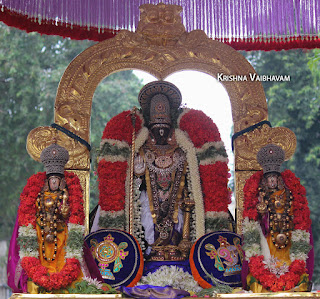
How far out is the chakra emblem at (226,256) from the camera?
25.8 feet

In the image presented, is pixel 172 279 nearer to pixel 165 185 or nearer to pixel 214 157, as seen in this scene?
pixel 165 185

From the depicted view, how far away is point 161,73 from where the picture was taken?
9055 mm

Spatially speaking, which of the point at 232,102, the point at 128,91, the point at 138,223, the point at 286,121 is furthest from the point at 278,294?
the point at 128,91

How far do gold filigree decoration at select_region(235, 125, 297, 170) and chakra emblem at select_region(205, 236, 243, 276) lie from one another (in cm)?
121

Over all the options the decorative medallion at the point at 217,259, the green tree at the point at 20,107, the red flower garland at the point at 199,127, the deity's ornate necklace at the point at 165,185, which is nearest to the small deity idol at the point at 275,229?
the decorative medallion at the point at 217,259

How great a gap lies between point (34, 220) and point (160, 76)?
3.10 metres

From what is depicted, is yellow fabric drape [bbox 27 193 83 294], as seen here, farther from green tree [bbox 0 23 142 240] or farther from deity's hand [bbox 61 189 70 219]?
green tree [bbox 0 23 142 240]

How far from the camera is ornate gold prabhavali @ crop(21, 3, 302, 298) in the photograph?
8.65 meters

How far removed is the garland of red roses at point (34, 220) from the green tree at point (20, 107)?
994cm

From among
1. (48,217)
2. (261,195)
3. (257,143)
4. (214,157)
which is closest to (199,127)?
(214,157)

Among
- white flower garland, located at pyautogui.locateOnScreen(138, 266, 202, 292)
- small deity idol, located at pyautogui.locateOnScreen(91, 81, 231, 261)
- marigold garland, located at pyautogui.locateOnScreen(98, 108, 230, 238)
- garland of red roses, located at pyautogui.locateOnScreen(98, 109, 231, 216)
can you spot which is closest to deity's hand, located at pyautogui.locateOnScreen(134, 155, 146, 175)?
small deity idol, located at pyautogui.locateOnScreen(91, 81, 231, 261)

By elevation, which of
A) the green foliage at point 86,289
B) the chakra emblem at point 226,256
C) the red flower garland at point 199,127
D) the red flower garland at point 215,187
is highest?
the red flower garland at point 199,127

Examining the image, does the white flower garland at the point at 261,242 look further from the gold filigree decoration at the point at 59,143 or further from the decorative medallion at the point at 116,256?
the gold filigree decoration at the point at 59,143

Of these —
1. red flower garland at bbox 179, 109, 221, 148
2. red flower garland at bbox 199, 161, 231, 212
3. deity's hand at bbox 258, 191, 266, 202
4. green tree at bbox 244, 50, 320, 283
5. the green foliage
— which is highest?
green tree at bbox 244, 50, 320, 283
